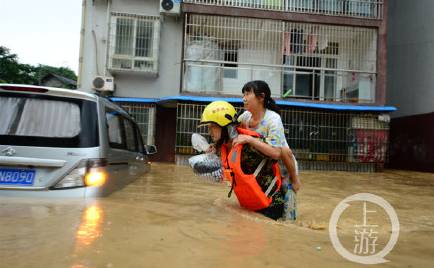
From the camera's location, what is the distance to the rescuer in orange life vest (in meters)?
3.13

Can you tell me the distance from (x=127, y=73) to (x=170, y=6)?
9.15ft

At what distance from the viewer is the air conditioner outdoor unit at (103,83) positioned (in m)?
13.8

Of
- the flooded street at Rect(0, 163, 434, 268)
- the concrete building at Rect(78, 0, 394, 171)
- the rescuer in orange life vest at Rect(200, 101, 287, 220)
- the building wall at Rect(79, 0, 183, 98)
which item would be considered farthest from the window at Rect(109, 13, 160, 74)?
the rescuer in orange life vest at Rect(200, 101, 287, 220)

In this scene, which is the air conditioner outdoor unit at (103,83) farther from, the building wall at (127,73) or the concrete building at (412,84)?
the concrete building at (412,84)

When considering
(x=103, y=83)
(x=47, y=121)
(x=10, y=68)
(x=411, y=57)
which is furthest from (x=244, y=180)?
(x=10, y=68)

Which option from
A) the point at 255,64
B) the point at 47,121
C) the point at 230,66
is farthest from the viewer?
the point at 230,66

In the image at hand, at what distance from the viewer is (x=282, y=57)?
13.9 metres

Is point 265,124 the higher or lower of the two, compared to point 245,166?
higher

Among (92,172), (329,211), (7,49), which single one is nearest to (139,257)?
(92,172)

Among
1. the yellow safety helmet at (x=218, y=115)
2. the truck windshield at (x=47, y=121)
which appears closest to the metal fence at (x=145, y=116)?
the truck windshield at (x=47, y=121)

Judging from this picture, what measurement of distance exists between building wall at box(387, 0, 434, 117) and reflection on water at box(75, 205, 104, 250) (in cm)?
1433

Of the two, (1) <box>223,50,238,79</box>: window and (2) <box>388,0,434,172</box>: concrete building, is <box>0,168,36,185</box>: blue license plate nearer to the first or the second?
(1) <box>223,50,238,79</box>: window

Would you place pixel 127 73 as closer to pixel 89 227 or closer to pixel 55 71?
pixel 89 227

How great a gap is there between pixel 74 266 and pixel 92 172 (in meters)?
1.66
